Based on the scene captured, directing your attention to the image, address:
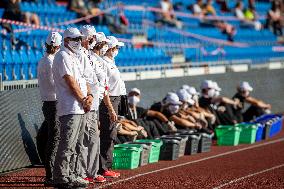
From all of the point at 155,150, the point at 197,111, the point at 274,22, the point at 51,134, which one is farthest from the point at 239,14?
the point at 51,134

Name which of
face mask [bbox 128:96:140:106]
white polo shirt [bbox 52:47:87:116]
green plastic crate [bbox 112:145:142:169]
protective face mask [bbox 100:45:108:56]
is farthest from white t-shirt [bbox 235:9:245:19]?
white polo shirt [bbox 52:47:87:116]

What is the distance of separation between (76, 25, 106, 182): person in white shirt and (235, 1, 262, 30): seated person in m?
24.0

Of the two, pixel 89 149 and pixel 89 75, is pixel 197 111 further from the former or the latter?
pixel 89 75

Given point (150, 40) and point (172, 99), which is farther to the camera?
point (150, 40)

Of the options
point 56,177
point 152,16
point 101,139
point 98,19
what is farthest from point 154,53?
point 56,177

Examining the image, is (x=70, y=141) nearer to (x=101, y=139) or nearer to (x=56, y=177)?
(x=56, y=177)

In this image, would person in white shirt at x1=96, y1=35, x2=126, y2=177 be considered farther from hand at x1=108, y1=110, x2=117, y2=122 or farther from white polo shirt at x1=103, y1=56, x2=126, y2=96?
hand at x1=108, y1=110, x2=117, y2=122

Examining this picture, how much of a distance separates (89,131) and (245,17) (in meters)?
25.3

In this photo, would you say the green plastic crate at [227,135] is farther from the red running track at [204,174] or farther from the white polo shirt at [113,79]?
the white polo shirt at [113,79]

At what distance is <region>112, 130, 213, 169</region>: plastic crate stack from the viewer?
47.7 ft

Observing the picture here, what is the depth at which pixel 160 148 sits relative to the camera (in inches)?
634

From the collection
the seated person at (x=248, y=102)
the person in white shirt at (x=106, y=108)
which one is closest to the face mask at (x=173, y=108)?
the seated person at (x=248, y=102)

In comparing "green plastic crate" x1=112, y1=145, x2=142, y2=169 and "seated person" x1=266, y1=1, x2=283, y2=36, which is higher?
"seated person" x1=266, y1=1, x2=283, y2=36

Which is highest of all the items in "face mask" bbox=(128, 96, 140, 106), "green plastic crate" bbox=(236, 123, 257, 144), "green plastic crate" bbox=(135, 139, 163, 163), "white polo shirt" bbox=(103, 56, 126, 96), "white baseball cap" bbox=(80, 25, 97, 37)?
"white baseball cap" bbox=(80, 25, 97, 37)
